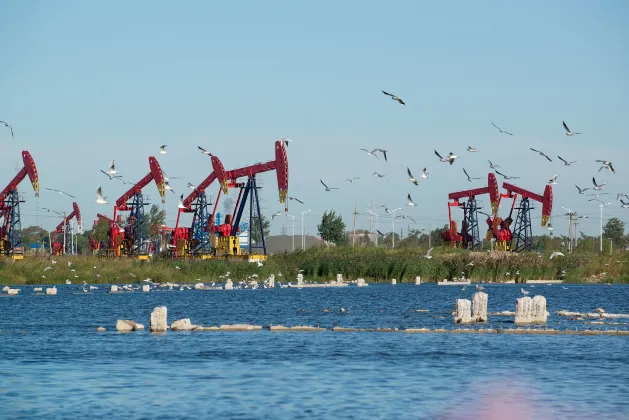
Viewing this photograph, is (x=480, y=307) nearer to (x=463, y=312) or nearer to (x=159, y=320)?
(x=463, y=312)

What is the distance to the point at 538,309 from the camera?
159 ft

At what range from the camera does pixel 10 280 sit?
91.8 metres

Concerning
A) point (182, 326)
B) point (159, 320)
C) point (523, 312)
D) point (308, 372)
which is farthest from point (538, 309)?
point (308, 372)

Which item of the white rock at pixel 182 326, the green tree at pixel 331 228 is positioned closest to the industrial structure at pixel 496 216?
the green tree at pixel 331 228

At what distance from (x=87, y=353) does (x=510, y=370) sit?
1465 centimetres

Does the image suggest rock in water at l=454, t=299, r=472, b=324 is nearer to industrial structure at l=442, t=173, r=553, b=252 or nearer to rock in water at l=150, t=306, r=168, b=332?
rock in water at l=150, t=306, r=168, b=332

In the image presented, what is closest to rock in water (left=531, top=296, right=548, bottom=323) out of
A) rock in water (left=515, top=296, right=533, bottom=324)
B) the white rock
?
rock in water (left=515, top=296, right=533, bottom=324)

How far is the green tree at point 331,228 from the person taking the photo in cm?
18162

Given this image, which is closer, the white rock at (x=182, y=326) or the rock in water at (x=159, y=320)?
the rock in water at (x=159, y=320)

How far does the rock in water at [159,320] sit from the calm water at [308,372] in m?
0.93

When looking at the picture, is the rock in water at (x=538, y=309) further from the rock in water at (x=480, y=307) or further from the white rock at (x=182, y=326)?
the white rock at (x=182, y=326)

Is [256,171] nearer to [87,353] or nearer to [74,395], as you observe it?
[87,353]

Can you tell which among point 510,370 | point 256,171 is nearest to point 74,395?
point 510,370

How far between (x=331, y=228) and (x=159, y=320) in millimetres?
136314
